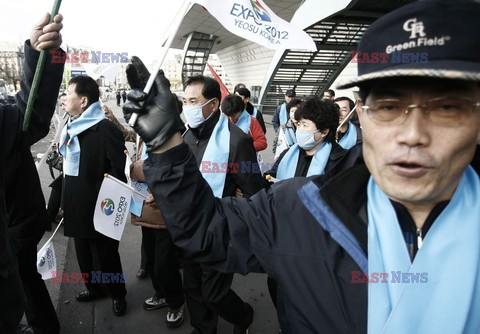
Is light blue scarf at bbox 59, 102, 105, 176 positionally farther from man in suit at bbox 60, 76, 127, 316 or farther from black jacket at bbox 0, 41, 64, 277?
black jacket at bbox 0, 41, 64, 277

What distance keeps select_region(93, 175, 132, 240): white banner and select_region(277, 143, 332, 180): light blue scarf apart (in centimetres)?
137

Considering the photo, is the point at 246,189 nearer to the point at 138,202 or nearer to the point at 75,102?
the point at 138,202

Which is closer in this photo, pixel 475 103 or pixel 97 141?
pixel 475 103

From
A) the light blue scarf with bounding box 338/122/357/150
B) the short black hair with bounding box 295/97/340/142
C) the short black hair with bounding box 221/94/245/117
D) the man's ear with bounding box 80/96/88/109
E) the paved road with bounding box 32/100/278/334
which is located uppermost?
the short black hair with bounding box 221/94/245/117

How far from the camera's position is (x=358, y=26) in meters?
14.0

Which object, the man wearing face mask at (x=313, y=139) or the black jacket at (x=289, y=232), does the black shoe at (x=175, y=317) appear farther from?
the black jacket at (x=289, y=232)

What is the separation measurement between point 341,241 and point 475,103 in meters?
0.53

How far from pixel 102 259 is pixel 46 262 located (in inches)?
17.8

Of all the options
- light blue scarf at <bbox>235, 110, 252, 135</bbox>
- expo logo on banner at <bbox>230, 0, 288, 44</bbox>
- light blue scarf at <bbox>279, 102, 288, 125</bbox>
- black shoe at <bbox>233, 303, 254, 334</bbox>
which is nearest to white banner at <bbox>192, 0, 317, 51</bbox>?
expo logo on banner at <bbox>230, 0, 288, 44</bbox>

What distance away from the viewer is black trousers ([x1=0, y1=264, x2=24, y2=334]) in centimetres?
169

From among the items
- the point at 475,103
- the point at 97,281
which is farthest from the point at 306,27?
the point at 475,103

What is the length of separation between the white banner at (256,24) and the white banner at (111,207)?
4.97ft

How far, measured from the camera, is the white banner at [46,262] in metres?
2.63

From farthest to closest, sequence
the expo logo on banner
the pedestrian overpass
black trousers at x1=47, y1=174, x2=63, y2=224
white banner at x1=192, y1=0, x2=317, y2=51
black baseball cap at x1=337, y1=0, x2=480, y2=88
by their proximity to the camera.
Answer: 1. the pedestrian overpass
2. black trousers at x1=47, y1=174, x2=63, y2=224
3. the expo logo on banner
4. white banner at x1=192, y1=0, x2=317, y2=51
5. black baseball cap at x1=337, y1=0, x2=480, y2=88
